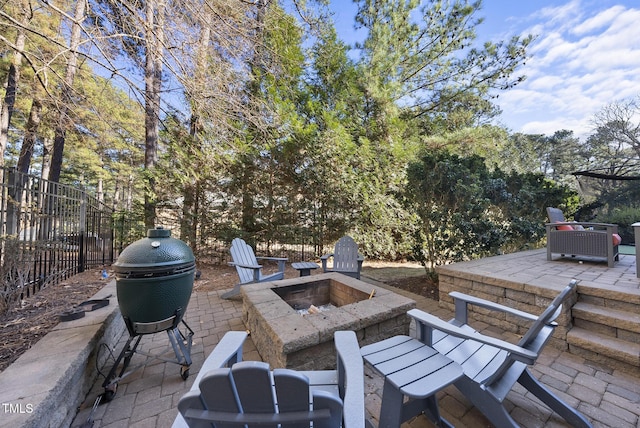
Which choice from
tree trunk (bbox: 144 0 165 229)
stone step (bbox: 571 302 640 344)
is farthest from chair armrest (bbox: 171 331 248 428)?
tree trunk (bbox: 144 0 165 229)

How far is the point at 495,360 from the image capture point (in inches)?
59.4

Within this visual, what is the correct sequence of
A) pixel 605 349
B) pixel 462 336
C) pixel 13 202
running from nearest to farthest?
1. pixel 462 336
2. pixel 605 349
3. pixel 13 202

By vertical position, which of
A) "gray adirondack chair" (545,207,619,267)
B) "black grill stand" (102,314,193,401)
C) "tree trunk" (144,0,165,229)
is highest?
"tree trunk" (144,0,165,229)

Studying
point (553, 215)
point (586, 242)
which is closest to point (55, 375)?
point (586, 242)

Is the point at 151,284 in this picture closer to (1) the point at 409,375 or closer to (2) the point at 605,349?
(1) the point at 409,375

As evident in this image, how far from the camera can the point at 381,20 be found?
6.66 m

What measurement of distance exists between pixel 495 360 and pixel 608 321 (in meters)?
1.53

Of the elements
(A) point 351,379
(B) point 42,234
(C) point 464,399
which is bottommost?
(C) point 464,399

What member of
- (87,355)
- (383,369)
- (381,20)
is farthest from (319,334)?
(381,20)

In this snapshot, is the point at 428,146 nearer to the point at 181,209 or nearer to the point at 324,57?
the point at 324,57

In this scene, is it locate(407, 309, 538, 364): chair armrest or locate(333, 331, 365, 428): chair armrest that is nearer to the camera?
locate(333, 331, 365, 428): chair armrest

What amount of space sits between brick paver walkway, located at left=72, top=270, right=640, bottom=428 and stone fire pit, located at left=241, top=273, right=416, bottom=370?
320 mm

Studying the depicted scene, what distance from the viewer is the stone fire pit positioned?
5.54 ft

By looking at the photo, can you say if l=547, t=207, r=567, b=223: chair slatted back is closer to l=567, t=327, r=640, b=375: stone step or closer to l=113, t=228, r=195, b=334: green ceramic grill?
l=567, t=327, r=640, b=375: stone step
